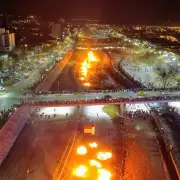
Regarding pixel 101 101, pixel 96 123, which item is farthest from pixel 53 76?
pixel 101 101

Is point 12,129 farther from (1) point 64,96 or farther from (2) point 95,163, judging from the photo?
(2) point 95,163

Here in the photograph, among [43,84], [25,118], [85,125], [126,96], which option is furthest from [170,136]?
[43,84]

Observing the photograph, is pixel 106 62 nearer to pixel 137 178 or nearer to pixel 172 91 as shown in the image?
pixel 172 91

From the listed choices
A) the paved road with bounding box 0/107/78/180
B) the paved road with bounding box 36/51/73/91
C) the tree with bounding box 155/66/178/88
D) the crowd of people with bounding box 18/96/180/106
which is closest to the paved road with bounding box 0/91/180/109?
the crowd of people with bounding box 18/96/180/106

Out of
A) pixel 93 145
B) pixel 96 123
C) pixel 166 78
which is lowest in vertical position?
pixel 96 123

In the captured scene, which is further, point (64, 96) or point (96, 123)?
point (64, 96)

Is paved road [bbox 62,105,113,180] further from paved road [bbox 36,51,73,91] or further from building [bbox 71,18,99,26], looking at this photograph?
building [bbox 71,18,99,26]
